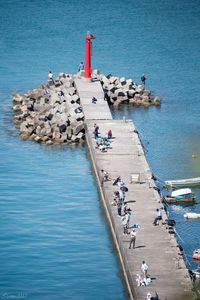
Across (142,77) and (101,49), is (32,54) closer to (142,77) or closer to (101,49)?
(101,49)

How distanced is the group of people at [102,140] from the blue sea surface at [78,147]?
165 centimetres

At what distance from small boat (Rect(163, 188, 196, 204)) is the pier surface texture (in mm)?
1543

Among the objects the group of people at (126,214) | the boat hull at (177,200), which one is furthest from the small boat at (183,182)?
the group of people at (126,214)

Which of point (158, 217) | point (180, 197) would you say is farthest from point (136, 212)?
point (180, 197)

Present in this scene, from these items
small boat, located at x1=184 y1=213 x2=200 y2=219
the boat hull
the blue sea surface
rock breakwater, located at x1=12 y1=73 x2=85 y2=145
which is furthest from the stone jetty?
small boat, located at x1=184 y1=213 x2=200 y2=219

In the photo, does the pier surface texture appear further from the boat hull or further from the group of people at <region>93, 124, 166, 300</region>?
the boat hull

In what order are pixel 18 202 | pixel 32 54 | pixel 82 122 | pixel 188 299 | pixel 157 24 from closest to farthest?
pixel 188 299 → pixel 18 202 → pixel 82 122 → pixel 32 54 → pixel 157 24

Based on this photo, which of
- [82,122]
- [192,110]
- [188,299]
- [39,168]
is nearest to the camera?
[188,299]

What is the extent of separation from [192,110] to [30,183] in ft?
67.8

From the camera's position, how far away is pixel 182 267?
65.2 metres

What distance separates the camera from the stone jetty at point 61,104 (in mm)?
91000

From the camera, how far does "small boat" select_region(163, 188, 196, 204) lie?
78125mm

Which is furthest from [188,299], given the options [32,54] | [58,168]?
[32,54]

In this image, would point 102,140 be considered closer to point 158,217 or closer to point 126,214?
point 126,214
